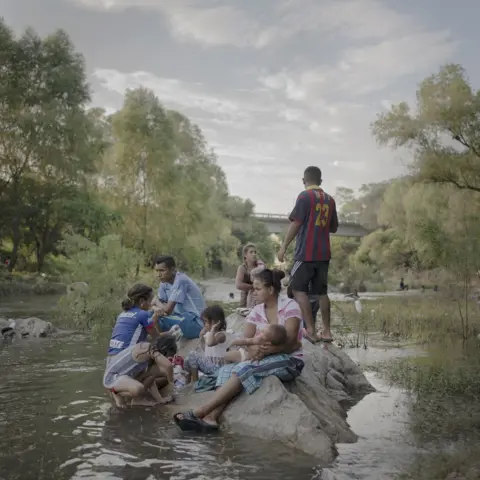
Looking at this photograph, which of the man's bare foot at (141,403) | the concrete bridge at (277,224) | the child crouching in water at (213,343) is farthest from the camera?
the concrete bridge at (277,224)

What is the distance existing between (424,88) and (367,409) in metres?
18.8

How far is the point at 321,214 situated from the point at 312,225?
17 cm

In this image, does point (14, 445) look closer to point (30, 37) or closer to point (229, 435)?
point (229, 435)

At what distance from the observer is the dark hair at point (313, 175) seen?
7180 millimetres

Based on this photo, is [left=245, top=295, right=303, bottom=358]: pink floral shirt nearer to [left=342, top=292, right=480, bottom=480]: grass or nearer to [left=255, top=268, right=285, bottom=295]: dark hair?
[left=255, top=268, right=285, bottom=295]: dark hair

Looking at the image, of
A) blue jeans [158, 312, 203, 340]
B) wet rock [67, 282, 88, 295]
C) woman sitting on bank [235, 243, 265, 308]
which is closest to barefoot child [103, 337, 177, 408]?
blue jeans [158, 312, 203, 340]

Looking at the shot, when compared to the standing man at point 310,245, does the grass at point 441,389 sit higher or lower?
lower

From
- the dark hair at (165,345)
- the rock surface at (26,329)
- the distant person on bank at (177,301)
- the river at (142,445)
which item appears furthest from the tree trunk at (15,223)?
the dark hair at (165,345)

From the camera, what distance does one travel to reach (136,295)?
233 inches

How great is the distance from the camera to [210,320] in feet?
20.2

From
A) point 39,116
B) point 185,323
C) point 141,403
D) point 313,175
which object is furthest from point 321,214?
point 39,116

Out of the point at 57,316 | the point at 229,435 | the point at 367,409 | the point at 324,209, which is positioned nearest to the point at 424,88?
the point at 57,316

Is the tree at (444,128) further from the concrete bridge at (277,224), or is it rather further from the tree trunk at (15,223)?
the concrete bridge at (277,224)

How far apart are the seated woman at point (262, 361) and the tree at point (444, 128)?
18346mm
